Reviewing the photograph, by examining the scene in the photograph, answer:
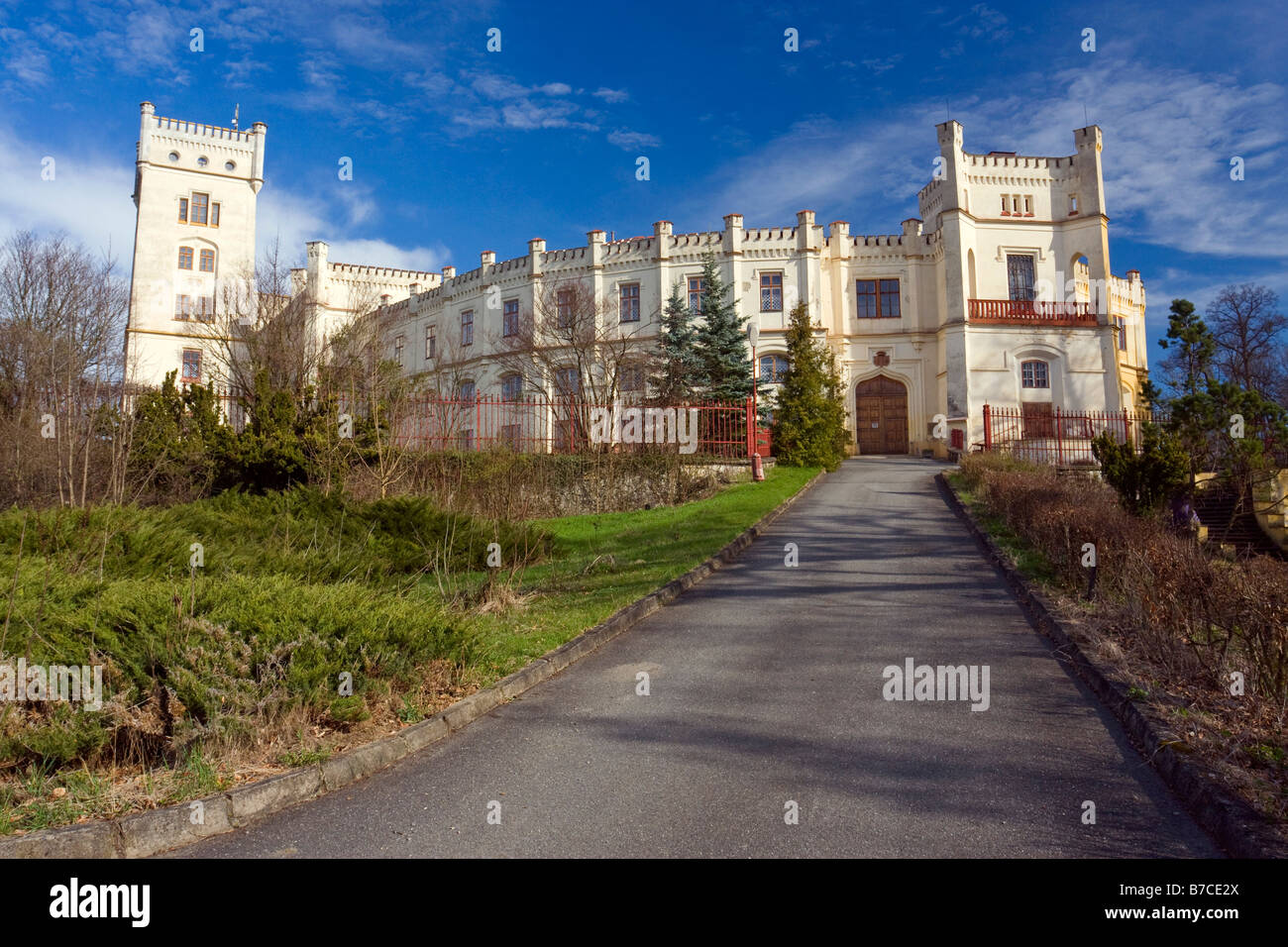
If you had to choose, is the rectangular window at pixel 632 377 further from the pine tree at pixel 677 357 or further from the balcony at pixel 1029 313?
the balcony at pixel 1029 313

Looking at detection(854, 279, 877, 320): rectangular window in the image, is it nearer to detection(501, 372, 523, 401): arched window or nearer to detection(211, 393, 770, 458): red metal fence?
detection(211, 393, 770, 458): red metal fence

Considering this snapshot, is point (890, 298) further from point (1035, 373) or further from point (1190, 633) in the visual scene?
point (1190, 633)

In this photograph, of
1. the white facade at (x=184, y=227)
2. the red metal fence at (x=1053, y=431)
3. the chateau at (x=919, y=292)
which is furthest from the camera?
the white facade at (x=184, y=227)

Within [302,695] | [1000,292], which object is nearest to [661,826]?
[302,695]

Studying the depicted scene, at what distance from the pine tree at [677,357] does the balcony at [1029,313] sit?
12.7 m

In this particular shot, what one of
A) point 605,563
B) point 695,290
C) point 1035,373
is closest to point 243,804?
point 605,563

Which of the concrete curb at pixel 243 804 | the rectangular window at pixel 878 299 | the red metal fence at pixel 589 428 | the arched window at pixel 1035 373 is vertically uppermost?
the rectangular window at pixel 878 299

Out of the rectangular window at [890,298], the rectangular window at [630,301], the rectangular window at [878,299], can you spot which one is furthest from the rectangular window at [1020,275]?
the rectangular window at [630,301]

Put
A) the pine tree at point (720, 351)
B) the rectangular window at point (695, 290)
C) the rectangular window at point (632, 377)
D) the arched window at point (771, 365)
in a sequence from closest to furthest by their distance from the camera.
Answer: the rectangular window at point (632, 377) → the pine tree at point (720, 351) → the arched window at point (771, 365) → the rectangular window at point (695, 290)

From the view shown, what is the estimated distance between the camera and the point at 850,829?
12.9 ft

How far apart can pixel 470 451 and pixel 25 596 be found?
10889mm

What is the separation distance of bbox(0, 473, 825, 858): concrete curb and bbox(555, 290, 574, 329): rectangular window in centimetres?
3092

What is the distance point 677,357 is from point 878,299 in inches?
499

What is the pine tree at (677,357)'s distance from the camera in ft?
91.5
